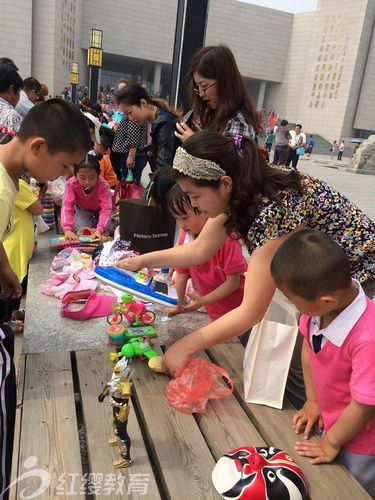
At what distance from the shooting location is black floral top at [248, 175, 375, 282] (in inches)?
62.4

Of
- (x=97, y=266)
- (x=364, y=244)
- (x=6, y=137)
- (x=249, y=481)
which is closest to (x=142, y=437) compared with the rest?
(x=249, y=481)

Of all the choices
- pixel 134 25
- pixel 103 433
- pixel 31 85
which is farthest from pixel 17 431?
pixel 134 25

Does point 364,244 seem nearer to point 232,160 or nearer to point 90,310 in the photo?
point 232,160

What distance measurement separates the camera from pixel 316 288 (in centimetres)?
127

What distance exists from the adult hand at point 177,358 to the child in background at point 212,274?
671mm

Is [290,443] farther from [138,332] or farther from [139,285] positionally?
[139,285]

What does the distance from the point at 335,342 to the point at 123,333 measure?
3.59 ft

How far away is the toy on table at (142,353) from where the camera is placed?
1781 mm

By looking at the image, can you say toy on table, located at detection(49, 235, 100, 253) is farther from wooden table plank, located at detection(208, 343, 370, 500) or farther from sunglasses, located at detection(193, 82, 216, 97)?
wooden table plank, located at detection(208, 343, 370, 500)

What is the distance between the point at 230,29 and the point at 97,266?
4669cm

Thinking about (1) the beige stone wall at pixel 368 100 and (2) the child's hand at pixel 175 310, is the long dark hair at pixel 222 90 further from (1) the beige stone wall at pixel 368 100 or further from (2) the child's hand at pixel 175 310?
(1) the beige stone wall at pixel 368 100

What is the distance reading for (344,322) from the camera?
4.36 ft

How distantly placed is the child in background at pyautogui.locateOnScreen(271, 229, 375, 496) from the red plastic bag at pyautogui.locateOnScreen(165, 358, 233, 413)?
1.26 ft

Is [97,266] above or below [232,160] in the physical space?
below
